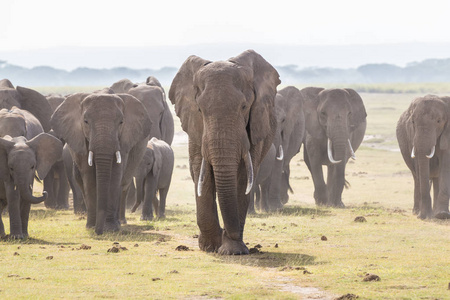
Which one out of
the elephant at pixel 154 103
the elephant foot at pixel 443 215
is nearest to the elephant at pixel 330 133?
the elephant at pixel 154 103

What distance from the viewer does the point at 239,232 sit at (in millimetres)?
11773

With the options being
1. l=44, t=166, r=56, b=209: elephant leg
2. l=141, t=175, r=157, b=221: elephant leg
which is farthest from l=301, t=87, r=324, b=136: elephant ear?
l=44, t=166, r=56, b=209: elephant leg

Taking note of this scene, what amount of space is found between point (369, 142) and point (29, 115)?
33885mm

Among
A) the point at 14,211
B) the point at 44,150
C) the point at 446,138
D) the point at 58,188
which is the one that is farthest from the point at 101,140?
the point at 446,138

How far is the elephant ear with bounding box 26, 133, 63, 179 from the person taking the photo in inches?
544

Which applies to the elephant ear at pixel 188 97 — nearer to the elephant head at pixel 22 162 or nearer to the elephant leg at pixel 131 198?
the elephant head at pixel 22 162

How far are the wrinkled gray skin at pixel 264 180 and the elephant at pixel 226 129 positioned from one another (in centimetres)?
679

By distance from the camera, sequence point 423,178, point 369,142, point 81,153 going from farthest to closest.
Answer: point 369,142 < point 423,178 < point 81,153

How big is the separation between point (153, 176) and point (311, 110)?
273 inches

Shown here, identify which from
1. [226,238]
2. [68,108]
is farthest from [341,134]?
[226,238]

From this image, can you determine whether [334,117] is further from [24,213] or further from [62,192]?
[24,213]

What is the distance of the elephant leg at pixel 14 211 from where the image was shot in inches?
525

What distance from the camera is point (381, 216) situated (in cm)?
1867

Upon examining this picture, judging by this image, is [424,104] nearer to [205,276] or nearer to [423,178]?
[423,178]
